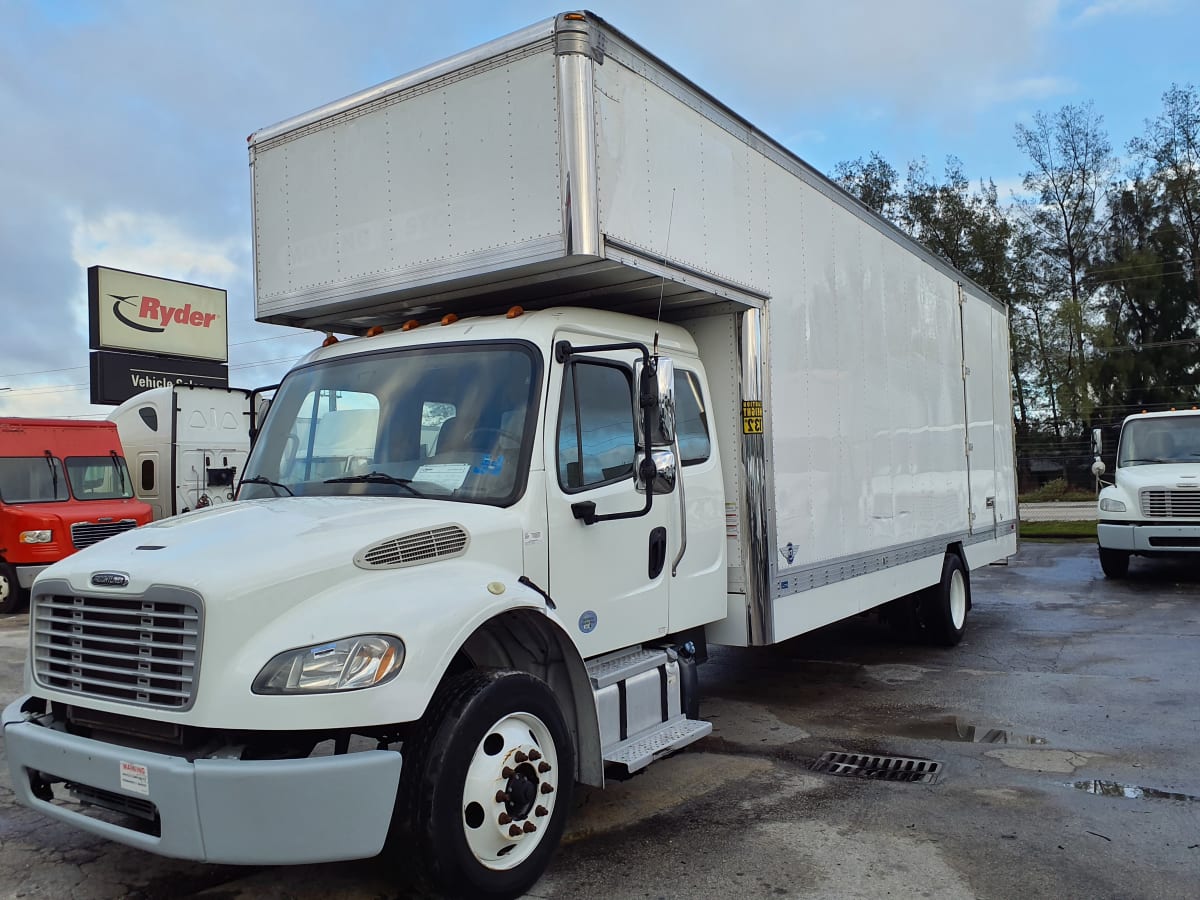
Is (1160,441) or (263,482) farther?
(1160,441)

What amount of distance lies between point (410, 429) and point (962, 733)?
14.5ft

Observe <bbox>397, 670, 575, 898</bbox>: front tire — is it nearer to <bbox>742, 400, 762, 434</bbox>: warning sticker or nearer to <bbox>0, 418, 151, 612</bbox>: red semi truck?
<bbox>742, 400, 762, 434</bbox>: warning sticker

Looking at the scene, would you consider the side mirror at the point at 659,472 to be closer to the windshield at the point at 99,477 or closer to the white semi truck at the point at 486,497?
the white semi truck at the point at 486,497

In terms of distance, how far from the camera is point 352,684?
3309 mm

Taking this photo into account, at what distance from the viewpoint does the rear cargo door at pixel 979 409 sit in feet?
33.0

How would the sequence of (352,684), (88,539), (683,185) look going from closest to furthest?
(352,684) < (683,185) < (88,539)

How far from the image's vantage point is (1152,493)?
1374 cm

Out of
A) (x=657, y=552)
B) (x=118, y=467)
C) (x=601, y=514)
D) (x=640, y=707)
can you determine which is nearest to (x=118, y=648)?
(x=601, y=514)

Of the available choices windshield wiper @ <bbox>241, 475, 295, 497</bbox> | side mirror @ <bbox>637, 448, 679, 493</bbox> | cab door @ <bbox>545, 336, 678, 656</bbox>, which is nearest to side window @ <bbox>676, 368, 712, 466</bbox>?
side mirror @ <bbox>637, 448, 679, 493</bbox>

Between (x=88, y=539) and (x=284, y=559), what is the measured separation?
12840 millimetres

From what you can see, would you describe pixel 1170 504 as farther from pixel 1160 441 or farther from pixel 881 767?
pixel 881 767

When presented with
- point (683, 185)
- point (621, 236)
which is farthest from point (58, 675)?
point (683, 185)

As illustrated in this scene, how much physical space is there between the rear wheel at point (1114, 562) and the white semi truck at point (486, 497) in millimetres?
8774

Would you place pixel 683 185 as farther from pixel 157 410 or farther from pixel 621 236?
pixel 157 410
